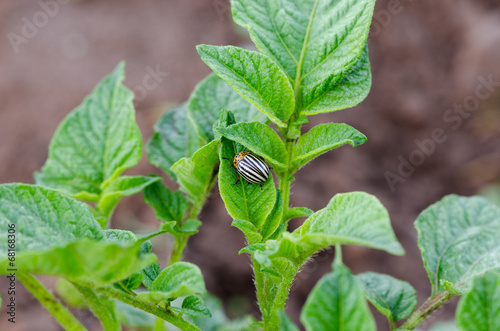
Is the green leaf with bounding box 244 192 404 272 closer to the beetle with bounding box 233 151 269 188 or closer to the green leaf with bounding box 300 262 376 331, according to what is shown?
the green leaf with bounding box 300 262 376 331

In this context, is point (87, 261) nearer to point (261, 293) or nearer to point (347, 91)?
point (261, 293)

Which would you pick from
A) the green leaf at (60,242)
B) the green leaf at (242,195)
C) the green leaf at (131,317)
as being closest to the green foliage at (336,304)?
the green leaf at (60,242)

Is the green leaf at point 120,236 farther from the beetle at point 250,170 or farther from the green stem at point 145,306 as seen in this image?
the beetle at point 250,170

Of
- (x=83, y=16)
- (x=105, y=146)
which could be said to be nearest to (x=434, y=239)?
(x=105, y=146)

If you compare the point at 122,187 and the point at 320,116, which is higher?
the point at 320,116

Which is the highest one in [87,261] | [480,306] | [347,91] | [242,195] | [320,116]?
[320,116]

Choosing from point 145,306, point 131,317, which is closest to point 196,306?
point 145,306

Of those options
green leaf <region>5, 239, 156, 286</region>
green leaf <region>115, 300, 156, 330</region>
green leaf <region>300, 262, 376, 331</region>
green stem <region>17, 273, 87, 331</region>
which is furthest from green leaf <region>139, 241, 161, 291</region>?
green leaf <region>115, 300, 156, 330</region>

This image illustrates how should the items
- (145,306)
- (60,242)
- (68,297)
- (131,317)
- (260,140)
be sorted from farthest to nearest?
1. (68,297)
2. (131,317)
3. (260,140)
4. (145,306)
5. (60,242)
